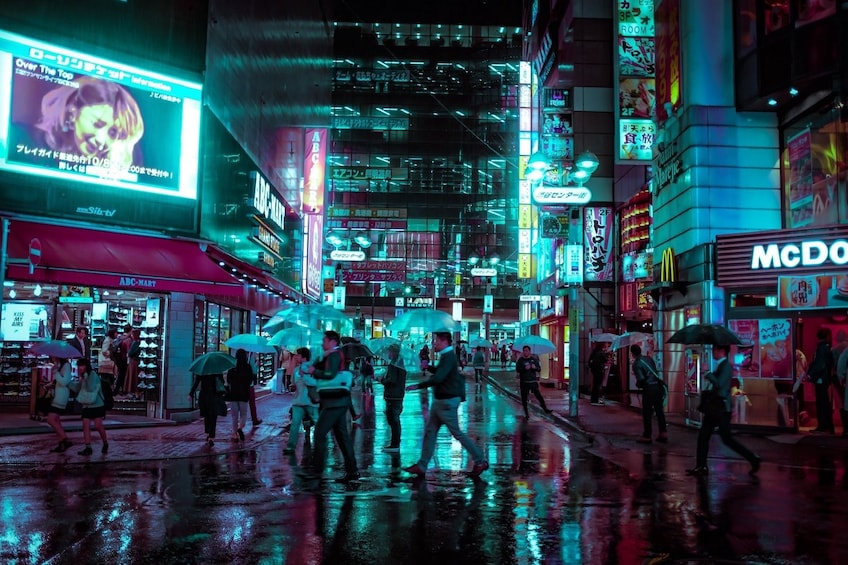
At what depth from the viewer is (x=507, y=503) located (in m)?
8.75

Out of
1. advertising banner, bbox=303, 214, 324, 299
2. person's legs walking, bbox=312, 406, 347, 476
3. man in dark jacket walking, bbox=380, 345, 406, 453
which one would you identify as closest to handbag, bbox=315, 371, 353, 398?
person's legs walking, bbox=312, 406, 347, 476

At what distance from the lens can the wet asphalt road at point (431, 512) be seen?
6582 millimetres

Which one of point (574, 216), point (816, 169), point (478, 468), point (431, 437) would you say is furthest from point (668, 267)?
point (431, 437)

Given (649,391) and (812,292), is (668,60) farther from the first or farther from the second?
(649,391)

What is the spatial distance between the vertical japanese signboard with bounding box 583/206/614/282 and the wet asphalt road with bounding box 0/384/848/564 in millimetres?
18505

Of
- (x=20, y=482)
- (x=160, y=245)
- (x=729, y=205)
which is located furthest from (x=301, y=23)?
(x=20, y=482)

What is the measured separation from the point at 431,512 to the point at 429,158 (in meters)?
82.9

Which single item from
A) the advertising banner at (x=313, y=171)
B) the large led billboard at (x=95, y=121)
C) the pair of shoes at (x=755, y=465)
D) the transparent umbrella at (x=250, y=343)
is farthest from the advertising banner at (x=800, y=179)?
the advertising banner at (x=313, y=171)

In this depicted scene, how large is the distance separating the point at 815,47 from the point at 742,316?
5773 millimetres

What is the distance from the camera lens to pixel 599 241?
31.0 meters

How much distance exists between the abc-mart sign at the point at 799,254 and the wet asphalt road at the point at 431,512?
4.43 m

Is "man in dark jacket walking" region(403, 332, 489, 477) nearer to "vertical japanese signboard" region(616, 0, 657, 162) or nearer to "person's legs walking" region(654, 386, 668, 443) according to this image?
"person's legs walking" region(654, 386, 668, 443)

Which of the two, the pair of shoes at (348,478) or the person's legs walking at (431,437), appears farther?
the person's legs walking at (431,437)

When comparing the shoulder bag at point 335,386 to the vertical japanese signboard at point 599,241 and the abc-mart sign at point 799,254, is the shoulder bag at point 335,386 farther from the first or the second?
the vertical japanese signboard at point 599,241
